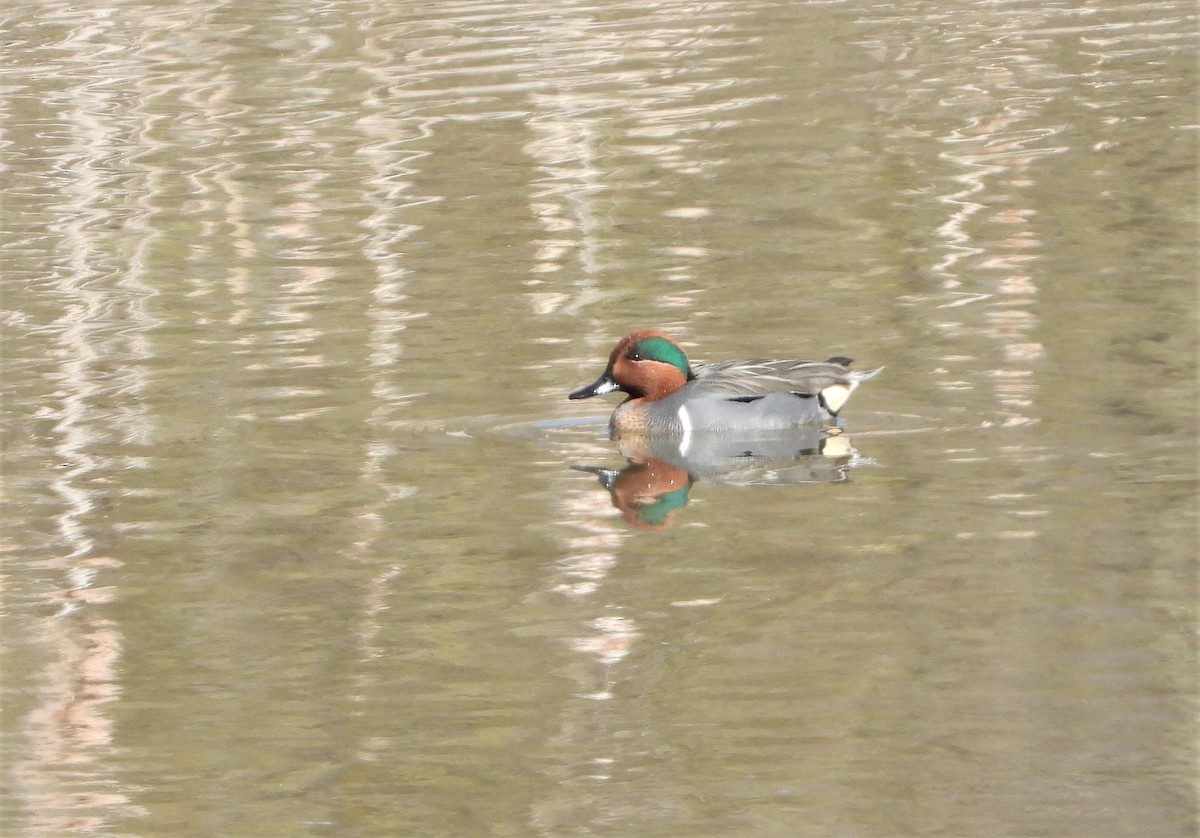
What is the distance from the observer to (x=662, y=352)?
10320 mm

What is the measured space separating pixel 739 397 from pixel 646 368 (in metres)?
0.49

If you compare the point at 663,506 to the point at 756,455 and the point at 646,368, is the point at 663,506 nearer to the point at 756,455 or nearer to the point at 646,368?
the point at 756,455

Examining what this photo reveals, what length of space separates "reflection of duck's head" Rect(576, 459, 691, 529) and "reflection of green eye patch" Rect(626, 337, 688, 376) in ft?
1.96

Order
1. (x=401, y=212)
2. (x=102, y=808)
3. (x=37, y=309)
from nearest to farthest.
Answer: (x=102, y=808) → (x=37, y=309) → (x=401, y=212)

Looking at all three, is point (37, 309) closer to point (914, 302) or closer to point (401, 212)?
point (401, 212)

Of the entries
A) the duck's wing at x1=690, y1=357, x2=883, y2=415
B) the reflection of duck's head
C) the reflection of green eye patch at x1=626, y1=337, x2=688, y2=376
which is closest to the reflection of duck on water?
the reflection of duck's head

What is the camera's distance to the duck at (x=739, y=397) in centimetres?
1001

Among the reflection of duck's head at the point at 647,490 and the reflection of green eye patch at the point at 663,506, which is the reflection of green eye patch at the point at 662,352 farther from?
the reflection of green eye patch at the point at 663,506

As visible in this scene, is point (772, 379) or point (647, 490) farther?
point (772, 379)

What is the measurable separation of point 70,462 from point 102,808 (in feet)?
12.4

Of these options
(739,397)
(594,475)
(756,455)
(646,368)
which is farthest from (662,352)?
(594,475)

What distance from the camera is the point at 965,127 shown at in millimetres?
17281

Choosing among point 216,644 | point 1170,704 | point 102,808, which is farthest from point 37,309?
point 1170,704

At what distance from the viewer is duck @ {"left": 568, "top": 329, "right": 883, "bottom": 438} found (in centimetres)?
1001
